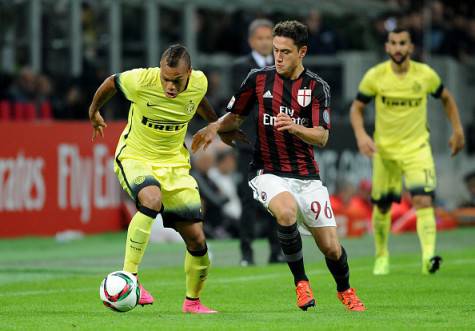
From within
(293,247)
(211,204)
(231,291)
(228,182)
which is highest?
(293,247)

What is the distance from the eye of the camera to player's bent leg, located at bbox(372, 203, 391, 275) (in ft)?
45.0

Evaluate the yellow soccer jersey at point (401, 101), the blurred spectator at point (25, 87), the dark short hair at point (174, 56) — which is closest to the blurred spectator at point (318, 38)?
the blurred spectator at point (25, 87)

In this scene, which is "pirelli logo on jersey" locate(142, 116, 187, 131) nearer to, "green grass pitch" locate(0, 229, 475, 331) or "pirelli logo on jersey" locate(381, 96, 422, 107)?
"green grass pitch" locate(0, 229, 475, 331)

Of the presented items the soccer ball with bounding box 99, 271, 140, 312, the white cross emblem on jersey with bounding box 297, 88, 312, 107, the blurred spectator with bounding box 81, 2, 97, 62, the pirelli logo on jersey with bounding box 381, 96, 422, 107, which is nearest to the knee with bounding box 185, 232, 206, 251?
the soccer ball with bounding box 99, 271, 140, 312

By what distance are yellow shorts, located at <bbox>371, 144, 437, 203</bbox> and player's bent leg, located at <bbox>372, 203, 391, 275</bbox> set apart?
9 centimetres

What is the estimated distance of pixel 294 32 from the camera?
9.98 meters

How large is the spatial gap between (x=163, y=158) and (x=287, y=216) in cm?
107

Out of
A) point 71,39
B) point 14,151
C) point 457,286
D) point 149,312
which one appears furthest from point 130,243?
point 71,39

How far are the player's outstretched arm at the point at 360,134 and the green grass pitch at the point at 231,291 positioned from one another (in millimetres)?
1230

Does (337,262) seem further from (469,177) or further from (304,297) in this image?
(469,177)

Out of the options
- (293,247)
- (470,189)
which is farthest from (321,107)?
(470,189)

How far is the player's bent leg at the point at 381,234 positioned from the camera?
45.0 ft

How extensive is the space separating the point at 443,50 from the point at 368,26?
1.60 metres

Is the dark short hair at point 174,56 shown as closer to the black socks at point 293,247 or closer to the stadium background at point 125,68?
the black socks at point 293,247
